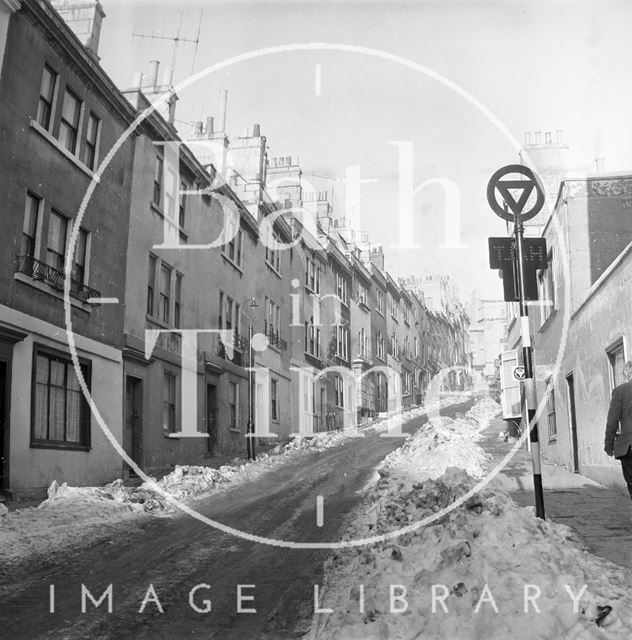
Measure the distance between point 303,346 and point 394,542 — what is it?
1142 inches

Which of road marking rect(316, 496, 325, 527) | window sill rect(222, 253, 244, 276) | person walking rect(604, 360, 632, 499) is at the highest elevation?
window sill rect(222, 253, 244, 276)

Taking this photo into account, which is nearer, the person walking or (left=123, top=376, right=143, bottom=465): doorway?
the person walking

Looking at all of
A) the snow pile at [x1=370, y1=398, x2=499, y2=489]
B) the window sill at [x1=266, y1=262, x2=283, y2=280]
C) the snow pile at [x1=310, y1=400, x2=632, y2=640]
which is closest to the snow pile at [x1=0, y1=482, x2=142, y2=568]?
the snow pile at [x1=310, y1=400, x2=632, y2=640]

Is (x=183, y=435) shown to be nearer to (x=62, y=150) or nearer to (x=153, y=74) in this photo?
(x=62, y=150)

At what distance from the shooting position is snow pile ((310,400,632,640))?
183 inches

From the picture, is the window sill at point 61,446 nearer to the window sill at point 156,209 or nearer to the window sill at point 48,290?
the window sill at point 48,290

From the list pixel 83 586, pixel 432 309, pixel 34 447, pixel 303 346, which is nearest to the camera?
pixel 83 586

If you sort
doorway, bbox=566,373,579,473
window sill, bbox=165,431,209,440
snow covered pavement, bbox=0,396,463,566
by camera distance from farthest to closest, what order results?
window sill, bbox=165,431,209,440 → doorway, bbox=566,373,579,473 → snow covered pavement, bbox=0,396,463,566

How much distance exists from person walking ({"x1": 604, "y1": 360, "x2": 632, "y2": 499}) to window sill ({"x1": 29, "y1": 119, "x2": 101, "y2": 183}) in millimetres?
11529

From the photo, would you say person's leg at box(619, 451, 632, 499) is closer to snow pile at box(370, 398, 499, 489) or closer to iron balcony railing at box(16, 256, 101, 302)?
snow pile at box(370, 398, 499, 489)

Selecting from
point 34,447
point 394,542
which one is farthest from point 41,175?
point 394,542

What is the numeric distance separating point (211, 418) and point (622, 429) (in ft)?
56.8

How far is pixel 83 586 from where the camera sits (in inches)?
271

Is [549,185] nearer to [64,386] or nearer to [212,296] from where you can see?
[212,296]
